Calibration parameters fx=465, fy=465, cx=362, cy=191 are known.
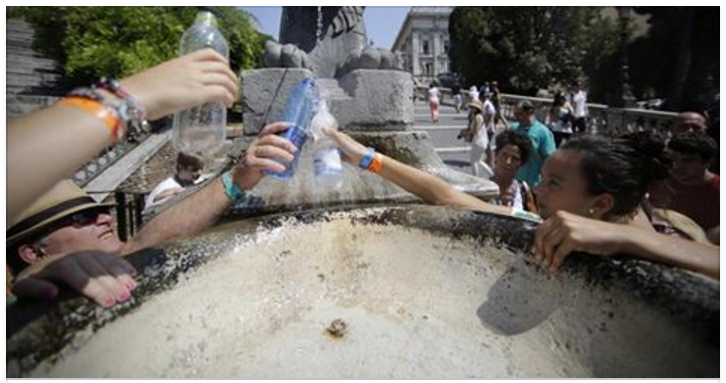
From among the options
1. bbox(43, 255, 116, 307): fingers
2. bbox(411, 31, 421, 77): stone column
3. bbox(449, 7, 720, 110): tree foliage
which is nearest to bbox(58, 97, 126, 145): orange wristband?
bbox(43, 255, 116, 307): fingers

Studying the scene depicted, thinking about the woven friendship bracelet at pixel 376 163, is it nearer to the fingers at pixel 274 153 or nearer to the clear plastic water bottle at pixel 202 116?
the fingers at pixel 274 153

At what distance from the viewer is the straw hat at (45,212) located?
1387mm

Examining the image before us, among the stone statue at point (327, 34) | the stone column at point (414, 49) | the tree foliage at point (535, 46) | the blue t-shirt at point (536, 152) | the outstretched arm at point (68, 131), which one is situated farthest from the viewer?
the stone column at point (414, 49)

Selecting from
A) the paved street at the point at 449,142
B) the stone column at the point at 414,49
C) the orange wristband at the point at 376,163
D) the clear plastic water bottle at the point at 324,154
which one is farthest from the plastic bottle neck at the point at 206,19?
the stone column at the point at 414,49

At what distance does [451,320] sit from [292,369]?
1.89ft

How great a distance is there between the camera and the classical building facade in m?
60.2

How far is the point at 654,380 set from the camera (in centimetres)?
112

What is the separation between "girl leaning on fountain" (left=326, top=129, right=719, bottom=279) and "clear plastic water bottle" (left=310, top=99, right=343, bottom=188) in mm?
857

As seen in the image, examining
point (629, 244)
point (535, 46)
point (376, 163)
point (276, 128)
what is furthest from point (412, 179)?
point (535, 46)

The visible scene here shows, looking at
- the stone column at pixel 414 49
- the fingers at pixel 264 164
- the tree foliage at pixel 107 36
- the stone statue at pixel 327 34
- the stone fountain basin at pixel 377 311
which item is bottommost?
the stone fountain basin at pixel 377 311

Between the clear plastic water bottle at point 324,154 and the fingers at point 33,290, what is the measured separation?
3.60ft

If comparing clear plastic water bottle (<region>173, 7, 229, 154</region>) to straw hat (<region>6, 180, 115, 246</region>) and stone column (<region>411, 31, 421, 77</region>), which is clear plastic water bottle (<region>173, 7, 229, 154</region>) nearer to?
straw hat (<region>6, 180, 115, 246</region>)

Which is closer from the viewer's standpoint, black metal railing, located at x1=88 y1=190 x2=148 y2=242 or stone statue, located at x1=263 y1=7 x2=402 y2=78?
stone statue, located at x1=263 y1=7 x2=402 y2=78

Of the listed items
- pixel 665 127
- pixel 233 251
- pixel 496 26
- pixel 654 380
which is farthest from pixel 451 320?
pixel 496 26
